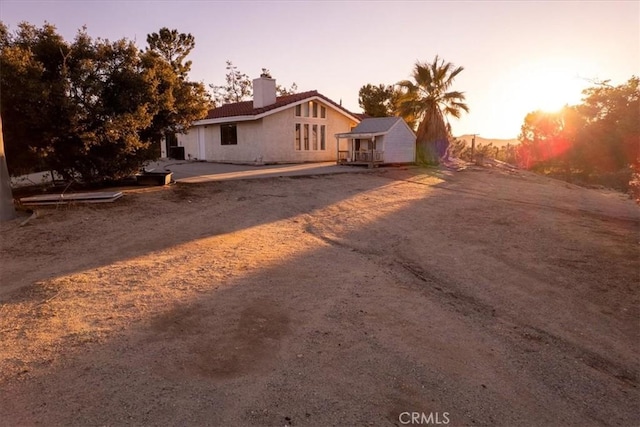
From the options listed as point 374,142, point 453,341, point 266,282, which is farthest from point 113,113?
point 374,142

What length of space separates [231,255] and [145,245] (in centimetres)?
189

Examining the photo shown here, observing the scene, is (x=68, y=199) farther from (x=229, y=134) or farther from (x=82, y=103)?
(x=229, y=134)

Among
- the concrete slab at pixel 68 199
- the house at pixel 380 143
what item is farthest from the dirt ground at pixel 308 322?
the house at pixel 380 143

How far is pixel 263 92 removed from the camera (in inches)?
1023

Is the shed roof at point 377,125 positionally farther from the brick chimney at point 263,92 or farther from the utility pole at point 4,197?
the utility pole at point 4,197

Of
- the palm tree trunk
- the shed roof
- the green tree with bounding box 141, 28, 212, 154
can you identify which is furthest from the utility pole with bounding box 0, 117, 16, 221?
the palm tree trunk

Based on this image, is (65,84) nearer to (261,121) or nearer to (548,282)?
(548,282)

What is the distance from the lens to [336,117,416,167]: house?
2445 cm

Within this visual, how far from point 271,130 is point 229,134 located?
11.4ft

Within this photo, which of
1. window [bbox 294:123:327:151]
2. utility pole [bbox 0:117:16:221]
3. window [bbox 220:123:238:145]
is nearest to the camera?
utility pole [bbox 0:117:16:221]

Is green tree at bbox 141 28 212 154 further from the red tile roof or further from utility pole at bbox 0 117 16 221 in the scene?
the red tile roof

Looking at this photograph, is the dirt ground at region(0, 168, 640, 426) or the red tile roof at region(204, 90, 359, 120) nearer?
the dirt ground at region(0, 168, 640, 426)

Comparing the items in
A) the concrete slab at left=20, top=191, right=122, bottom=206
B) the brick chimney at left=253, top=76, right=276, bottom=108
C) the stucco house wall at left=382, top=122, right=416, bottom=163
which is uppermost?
the brick chimney at left=253, top=76, right=276, bottom=108

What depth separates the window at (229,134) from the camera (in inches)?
1043
